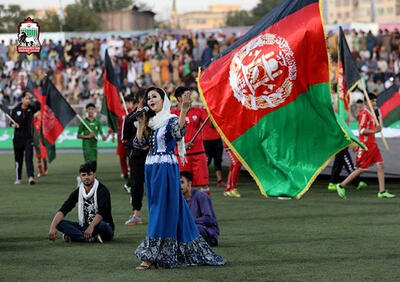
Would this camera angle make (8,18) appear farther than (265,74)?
Yes

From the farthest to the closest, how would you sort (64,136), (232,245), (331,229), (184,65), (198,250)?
(184,65)
(64,136)
(331,229)
(232,245)
(198,250)

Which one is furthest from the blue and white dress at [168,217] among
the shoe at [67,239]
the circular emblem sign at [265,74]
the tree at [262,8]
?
the tree at [262,8]

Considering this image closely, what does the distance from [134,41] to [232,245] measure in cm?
2990

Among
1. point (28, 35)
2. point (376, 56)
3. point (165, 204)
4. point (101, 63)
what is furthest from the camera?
point (101, 63)

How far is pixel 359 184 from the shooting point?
17.3 meters

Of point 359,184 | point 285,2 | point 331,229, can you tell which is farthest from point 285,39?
point 359,184

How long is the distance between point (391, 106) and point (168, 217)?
12861 millimetres

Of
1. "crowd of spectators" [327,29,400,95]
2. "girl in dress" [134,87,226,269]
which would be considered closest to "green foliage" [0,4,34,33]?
"crowd of spectators" [327,29,400,95]

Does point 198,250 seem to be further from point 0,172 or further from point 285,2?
point 0,172

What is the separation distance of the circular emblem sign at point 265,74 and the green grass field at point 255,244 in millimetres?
1552

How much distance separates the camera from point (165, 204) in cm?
873

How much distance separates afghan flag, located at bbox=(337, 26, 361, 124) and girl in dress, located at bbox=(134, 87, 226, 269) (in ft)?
26.2

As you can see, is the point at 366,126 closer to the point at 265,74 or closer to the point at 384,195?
the point at 384,195

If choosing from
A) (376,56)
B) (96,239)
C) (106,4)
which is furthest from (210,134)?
(106,4)
